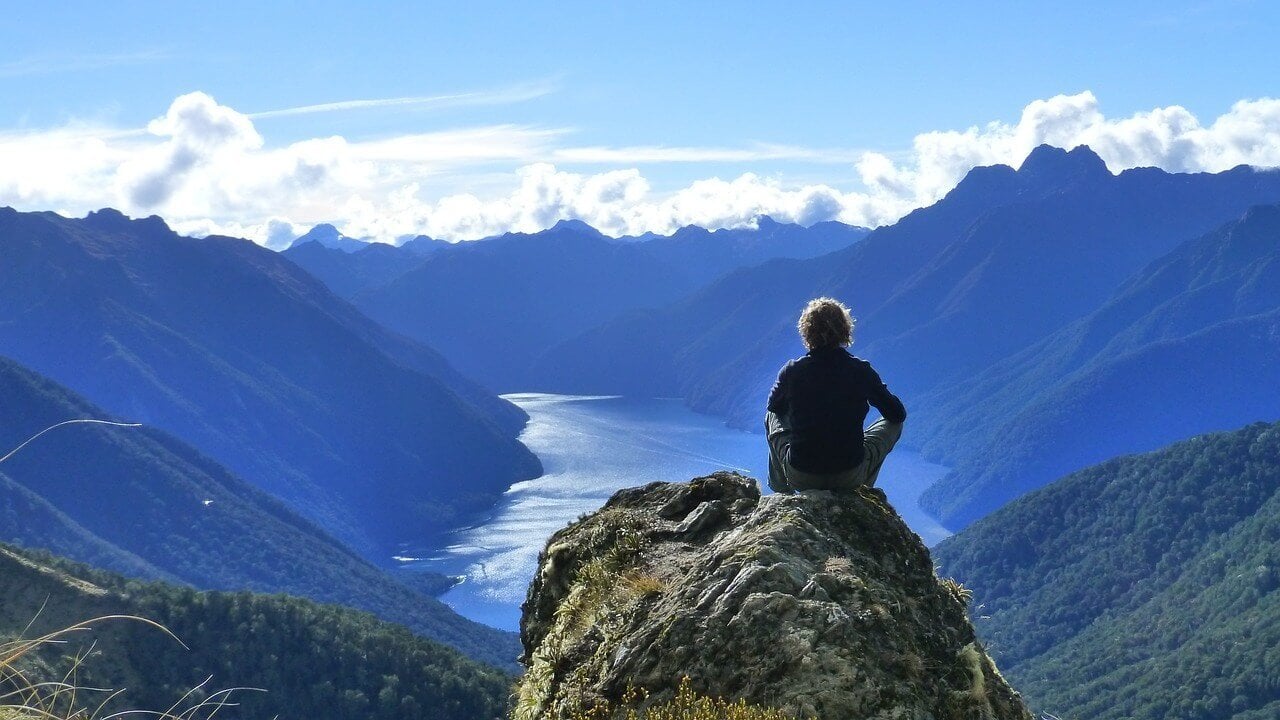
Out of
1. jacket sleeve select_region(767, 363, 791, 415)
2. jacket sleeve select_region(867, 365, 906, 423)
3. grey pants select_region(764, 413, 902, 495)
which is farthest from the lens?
jacket sleeve select_region(767, 363, 791, 415)

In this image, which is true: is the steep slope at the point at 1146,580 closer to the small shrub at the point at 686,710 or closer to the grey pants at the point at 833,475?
the grey pants at the point at 833,475

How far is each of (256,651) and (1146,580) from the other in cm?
12459

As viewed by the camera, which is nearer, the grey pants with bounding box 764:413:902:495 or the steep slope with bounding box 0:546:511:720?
the grey pants with bounding box 764:413:902:495

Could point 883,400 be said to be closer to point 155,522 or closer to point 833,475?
point 833,475

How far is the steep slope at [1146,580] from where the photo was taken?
103m

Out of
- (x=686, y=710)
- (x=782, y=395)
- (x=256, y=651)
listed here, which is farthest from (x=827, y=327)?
(x=256, y=651)

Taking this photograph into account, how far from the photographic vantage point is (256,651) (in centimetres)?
7306

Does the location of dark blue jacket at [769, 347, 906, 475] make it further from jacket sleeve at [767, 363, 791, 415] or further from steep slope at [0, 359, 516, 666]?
steep slope at [0, 359, 516, 666]

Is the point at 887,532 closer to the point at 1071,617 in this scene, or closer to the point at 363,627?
the point at 363,627

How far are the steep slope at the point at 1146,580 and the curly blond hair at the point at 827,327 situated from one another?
96900 mm

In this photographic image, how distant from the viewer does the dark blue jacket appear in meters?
7.71

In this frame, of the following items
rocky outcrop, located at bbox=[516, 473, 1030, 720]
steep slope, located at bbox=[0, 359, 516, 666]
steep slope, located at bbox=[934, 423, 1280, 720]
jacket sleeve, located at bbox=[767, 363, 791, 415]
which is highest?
steep slope, located at bbox=[934, 423, 1280, 720]

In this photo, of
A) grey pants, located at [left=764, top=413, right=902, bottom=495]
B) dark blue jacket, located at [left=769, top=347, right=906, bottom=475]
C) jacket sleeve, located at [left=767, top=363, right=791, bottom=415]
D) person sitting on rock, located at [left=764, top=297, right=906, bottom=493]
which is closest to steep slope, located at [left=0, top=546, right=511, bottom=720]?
grey pants, located at [left=764, top=413, right=902, bottom=495]

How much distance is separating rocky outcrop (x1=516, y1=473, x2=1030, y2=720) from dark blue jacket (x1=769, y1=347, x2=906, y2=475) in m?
0.50
